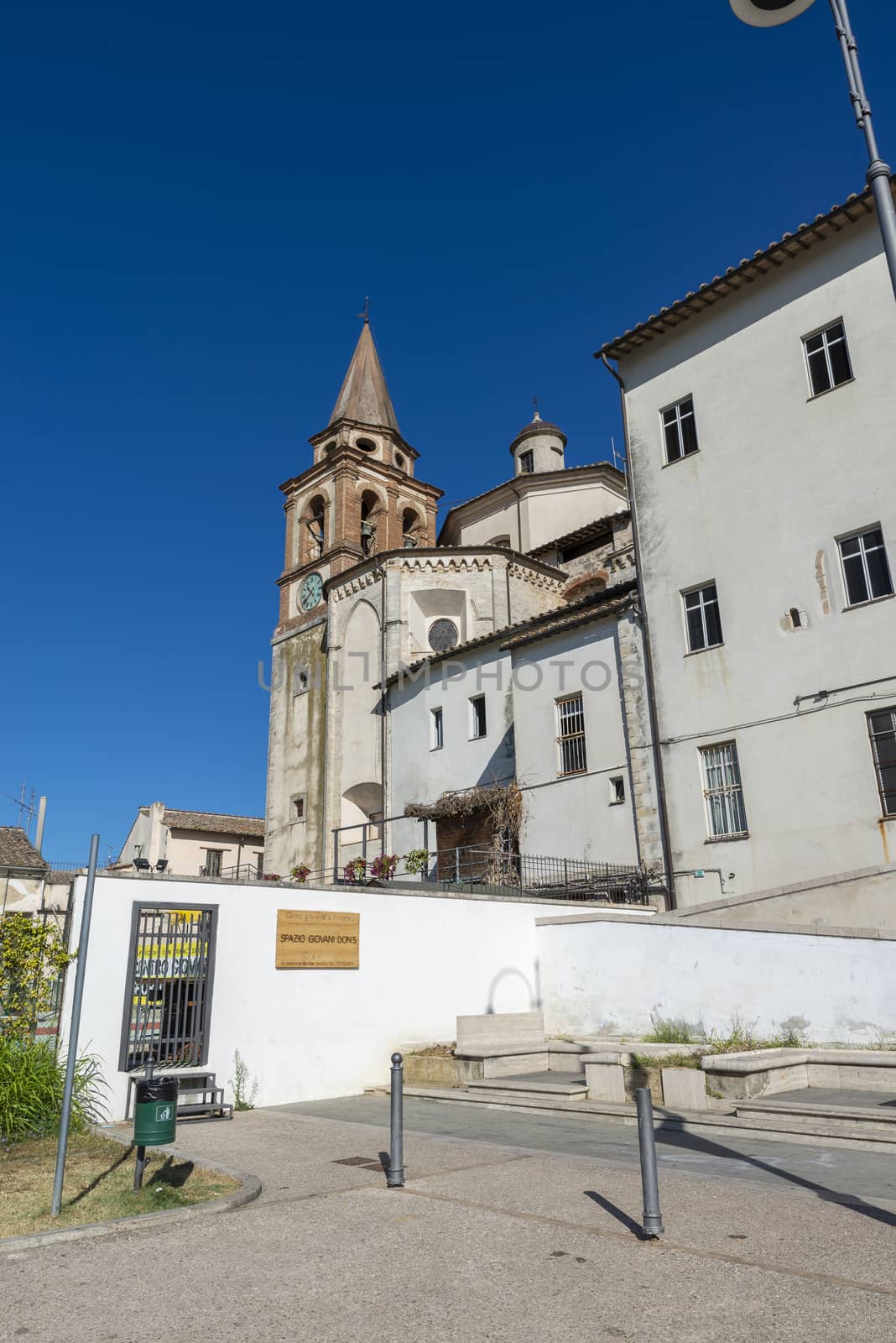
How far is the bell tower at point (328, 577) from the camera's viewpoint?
33.2m

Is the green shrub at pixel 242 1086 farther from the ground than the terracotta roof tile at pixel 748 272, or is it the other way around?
the terracotta roof tile at pixel 748 272

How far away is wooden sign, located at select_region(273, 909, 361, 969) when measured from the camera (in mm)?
12852

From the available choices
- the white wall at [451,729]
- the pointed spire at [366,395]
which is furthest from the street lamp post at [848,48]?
the pointed spire at [366,395]

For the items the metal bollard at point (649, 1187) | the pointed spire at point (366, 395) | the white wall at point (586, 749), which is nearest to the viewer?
the metal bollard at point (649, 1187)

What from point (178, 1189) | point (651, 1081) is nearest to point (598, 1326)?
point (178, 1189)

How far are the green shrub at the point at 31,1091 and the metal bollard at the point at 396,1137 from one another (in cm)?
394

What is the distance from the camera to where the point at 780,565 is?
1823cm

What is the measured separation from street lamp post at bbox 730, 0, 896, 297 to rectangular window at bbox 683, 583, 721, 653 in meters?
12.0

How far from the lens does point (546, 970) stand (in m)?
16.2

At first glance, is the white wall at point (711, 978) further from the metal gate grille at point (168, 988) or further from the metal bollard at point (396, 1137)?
the metal bollard at point (396, 1137)

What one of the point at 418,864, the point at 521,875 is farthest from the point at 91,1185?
the point at 418,864

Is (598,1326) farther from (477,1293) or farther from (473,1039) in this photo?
(473,1039)

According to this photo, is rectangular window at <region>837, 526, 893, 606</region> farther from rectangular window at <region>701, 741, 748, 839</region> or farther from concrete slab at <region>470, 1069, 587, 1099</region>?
concrete slab at <region>470, 1069, 587, 1099</region>

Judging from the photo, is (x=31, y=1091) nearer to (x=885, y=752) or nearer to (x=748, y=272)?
(x=885, y=752)
